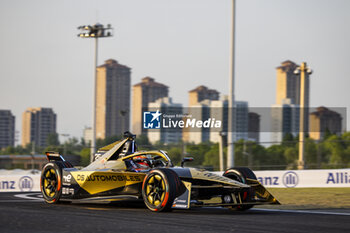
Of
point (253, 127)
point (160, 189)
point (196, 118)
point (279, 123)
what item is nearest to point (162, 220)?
point (160, 189)

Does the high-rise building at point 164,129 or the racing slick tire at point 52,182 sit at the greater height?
the high-rise building at point 164,129

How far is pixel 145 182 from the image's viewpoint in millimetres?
11953

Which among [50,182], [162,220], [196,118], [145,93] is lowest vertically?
[162,220]

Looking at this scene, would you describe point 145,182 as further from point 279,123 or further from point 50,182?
point 279,123

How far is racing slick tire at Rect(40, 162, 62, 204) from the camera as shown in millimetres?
13953

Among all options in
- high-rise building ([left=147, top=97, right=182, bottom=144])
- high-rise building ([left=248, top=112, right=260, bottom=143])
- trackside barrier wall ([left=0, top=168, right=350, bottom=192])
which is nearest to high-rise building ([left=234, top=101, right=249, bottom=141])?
high-rise building ([left=248, top=112, right=260, bottom=143])

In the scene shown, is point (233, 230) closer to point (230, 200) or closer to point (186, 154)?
point (230, 200)

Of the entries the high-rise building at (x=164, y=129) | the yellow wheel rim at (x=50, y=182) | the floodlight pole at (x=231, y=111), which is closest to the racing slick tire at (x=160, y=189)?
the yellow wheel rim at (x=50, y=182)

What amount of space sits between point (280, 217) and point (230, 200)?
1448 millimetres

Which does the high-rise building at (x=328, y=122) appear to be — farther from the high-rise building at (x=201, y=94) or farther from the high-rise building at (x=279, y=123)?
the high-rise building at (x=201, y=94)

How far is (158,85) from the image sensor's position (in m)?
198

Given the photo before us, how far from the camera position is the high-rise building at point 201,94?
17284cm

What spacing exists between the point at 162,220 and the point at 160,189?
58.5 inches

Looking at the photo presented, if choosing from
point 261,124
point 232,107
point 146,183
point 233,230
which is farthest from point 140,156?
point 261,124
